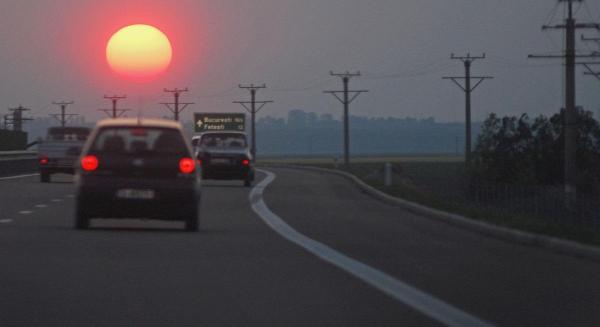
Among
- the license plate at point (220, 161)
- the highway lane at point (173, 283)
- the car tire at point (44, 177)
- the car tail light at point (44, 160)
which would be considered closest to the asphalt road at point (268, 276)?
the highway lane at point (173, 283)

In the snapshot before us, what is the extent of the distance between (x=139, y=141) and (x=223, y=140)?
82.2ft

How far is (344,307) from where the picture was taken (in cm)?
1053

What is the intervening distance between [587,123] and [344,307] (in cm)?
10146

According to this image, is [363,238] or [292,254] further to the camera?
[363,238]

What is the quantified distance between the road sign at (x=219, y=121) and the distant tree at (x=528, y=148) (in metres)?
21.5

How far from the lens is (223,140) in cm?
4384

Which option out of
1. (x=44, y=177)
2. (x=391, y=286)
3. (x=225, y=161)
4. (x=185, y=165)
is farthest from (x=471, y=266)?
(x=44, y=177)

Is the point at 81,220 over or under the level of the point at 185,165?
under

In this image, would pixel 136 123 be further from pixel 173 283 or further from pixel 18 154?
pixel 18 154

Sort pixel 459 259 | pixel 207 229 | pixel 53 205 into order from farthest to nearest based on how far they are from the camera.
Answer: pixel 53 205, pixel 207 229, pixel 459 259

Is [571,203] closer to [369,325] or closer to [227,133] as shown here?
[227,133]

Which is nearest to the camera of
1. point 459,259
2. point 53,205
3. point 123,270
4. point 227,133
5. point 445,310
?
point 445,310

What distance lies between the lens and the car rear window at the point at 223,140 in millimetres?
43500

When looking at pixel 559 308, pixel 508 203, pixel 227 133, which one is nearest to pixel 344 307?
pixel 559 308
